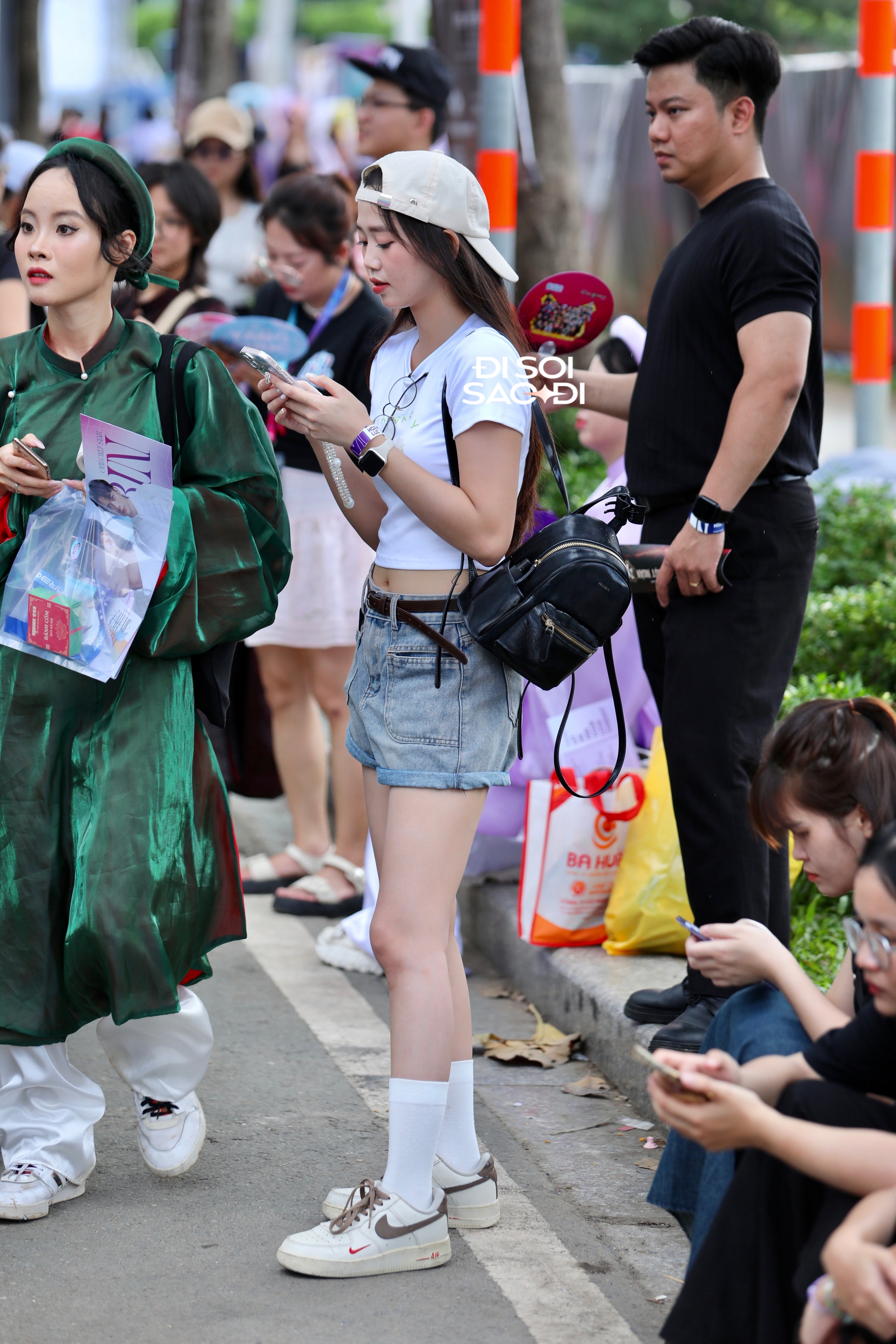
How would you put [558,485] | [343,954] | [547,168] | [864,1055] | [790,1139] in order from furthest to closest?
[547,168] < [343,954] < [558,485] < [864,1055] < [790,1139]

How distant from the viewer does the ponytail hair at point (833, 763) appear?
7.90 ft

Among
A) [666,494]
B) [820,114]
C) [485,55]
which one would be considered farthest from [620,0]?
[666,494]

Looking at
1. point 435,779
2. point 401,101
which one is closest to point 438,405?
point 435,779

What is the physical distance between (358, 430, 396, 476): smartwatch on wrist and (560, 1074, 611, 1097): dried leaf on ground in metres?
1.70

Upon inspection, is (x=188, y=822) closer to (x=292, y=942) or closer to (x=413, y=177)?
(x=413, y=177)

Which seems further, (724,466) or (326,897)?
(326,897)

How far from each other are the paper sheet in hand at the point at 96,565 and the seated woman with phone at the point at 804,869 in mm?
1181

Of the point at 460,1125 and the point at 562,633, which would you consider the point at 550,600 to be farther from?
the point at 460,1125

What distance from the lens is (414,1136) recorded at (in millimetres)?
2740

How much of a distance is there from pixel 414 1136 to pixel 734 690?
3.87 feet

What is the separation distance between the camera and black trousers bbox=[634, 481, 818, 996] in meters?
3.39

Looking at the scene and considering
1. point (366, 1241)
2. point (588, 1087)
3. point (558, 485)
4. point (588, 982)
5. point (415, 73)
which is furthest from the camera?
point (415, 73)

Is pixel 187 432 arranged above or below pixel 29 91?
below

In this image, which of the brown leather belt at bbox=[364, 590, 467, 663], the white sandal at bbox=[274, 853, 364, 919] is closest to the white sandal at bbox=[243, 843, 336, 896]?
the white sandal at bbox=[274, 853, 364, 919]
